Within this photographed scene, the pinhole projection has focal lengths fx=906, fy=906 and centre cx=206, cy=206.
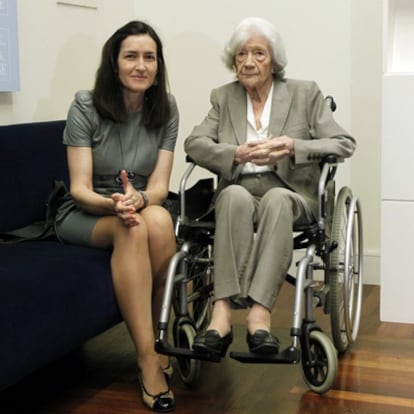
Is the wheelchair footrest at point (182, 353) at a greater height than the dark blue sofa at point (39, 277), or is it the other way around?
the dark blue sofa at point (39, 277)

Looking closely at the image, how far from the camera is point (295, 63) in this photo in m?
4.24

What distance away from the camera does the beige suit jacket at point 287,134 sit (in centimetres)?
298

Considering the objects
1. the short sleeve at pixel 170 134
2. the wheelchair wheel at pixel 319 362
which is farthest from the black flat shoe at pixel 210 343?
the short sleeve at pixel 170 134

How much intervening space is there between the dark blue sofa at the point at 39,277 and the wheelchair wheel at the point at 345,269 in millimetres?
723

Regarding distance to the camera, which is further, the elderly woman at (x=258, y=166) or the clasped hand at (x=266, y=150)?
the clasped hand at (x=266, y=150)

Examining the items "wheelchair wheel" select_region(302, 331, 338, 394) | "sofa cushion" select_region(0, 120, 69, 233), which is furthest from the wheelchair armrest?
"sofa cushion" select_region(0, 120, 69, 233)

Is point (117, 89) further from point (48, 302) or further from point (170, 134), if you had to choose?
point (48, 302)

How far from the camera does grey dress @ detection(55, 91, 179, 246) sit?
3.00m

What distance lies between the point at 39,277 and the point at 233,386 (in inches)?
30.0

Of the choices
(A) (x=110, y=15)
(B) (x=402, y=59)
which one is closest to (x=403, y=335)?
(B) (x=402, y=59)

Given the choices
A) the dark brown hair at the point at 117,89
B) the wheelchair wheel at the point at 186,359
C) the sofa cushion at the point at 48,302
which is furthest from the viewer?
the dark brown hair at the point at 117,89

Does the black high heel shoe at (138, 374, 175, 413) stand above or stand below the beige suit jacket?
below

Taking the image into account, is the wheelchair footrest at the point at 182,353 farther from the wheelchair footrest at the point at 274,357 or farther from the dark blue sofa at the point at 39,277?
the dark blue sofa at the point at 39,277

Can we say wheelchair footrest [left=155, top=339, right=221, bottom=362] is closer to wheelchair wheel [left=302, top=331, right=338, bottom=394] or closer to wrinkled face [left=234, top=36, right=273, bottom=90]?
wheelchair wheel [left=302, top=331, right=338, bottom=394]
